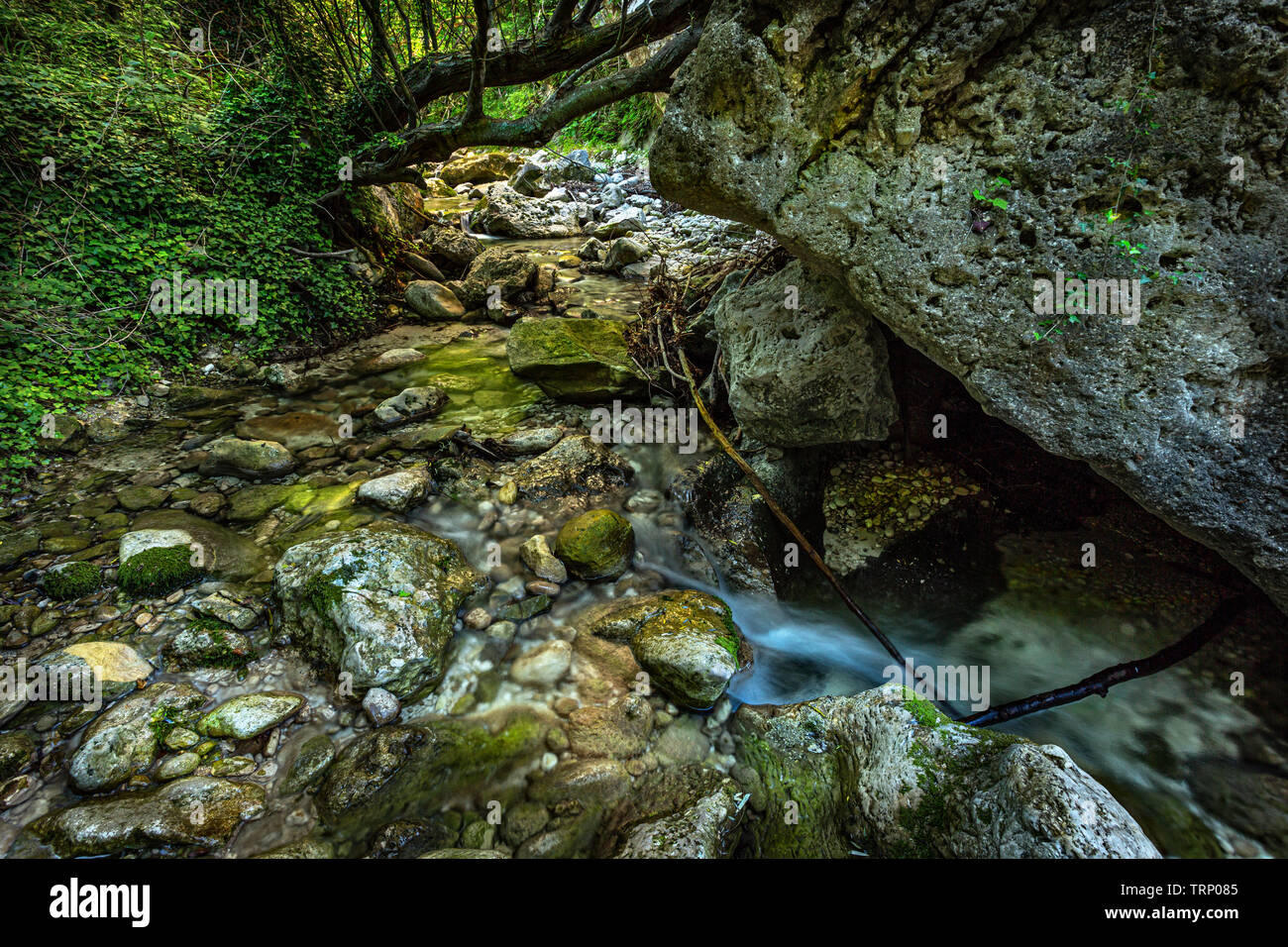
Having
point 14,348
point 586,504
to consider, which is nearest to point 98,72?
point 14,348

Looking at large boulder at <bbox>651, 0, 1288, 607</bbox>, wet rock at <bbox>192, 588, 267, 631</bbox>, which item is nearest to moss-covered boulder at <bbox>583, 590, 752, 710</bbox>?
large boulder at <bbox>651, 0, 1288, 607</bbox>

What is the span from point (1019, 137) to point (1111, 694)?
333cm

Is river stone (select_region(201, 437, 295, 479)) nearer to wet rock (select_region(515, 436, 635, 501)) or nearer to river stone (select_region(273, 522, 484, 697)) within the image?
river stone (select_region(273, 522, 484, 697))

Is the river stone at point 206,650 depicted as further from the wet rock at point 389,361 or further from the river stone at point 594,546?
the wet rock at point 389,361

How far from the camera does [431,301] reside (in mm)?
8250

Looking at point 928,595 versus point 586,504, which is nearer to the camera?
point 928,595

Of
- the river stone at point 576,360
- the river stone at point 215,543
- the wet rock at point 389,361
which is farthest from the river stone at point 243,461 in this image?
the river stone at point 576,360

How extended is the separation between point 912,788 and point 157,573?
4.91 m

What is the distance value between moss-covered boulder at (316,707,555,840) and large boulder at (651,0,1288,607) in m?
3.43

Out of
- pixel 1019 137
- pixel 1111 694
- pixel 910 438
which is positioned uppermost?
pixel 1019 137

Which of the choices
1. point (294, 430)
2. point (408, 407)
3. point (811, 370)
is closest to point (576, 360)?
point (408, 407)

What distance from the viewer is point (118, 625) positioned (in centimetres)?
353

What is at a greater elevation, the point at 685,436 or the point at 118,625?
the point at 685,436
